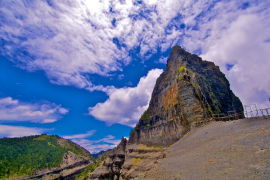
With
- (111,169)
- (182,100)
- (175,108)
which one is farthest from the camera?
(111,169)

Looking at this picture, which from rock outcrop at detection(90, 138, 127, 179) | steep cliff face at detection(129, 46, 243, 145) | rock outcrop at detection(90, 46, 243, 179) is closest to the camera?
rock outcrop at detection(90, 46, 243, 179)

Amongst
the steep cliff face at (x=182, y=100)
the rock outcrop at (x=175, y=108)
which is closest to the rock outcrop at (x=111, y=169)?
the rock outcrop at (x=175, y=108)

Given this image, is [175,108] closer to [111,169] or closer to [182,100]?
[182,100]

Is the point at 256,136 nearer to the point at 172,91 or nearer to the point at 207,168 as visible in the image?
the point at 207,168

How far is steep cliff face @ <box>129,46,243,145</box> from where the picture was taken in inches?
2918

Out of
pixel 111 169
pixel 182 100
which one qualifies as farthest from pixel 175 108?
pixel 111 169

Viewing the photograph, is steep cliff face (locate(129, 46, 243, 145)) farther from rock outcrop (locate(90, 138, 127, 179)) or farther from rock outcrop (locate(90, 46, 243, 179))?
rock outcrop (locate(90, 138, 127, 179))

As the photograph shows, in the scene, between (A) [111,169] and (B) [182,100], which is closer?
(B) [182,100]

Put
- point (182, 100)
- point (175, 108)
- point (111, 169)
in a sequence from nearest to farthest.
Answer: point (182, 100), point (175, 108), point (111, 169)

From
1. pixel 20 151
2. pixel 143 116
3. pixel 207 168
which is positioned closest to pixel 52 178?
pixel 20 151

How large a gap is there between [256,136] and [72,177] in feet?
563

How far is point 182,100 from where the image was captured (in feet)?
258

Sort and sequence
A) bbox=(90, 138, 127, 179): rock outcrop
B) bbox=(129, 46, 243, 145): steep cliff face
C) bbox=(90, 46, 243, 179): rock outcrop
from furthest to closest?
1. bbox=(90, 138, 127, 179): rock outcrop
2. bbox=(129, 46, 243, 145): steep cliff face
3. bbox=(90, 46, 243, 179): rock outcrop

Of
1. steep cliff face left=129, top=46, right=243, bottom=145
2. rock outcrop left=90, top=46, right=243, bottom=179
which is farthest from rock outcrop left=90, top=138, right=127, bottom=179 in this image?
steep cliff face left=129, top=46, right=243, bottom=145
